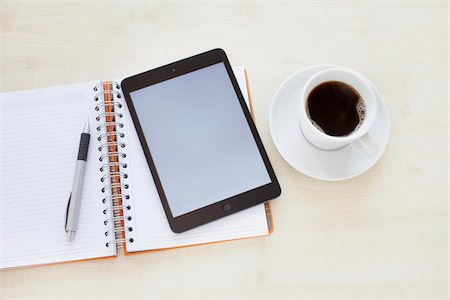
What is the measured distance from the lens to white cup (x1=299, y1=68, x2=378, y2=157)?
2.02 feet

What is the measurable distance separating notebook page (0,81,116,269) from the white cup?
1.15 feet

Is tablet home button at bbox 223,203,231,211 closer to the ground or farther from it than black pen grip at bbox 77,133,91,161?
closer to the ground

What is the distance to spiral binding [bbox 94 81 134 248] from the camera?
2.27ft

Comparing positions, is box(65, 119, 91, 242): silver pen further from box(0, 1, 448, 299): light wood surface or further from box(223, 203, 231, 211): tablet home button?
box(223, 203, 231, 211): tablet home button

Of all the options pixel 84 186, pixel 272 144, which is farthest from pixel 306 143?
pixel 84 186

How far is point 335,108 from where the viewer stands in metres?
0.66

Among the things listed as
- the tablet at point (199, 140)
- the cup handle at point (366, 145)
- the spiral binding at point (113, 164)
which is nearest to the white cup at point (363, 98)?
the cup handle at point (366, 145)

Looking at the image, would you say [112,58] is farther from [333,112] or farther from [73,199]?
[333,112]

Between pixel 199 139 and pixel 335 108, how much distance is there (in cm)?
22

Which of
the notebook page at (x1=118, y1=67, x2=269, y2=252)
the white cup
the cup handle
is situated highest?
the white cup

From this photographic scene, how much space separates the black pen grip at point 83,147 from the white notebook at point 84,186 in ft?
0.04

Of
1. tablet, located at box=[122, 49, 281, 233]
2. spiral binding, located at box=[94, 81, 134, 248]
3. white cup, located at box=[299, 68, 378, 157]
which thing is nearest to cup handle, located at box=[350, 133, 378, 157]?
white cup, located at box=[299, 68, 378, 157]

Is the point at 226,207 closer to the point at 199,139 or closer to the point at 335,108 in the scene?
the point at 199,139

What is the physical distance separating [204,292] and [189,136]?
0.82 feet
